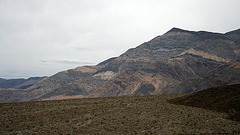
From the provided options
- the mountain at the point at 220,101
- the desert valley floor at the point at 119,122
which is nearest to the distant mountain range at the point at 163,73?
the mountain at the point at 220,101

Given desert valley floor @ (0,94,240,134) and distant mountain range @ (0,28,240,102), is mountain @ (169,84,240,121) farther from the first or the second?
distant mountain range @ (0,28,240,102)

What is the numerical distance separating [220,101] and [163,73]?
105994mm

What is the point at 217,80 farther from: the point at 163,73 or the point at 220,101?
the point at 220,101

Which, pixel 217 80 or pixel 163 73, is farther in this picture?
pixel 163 73

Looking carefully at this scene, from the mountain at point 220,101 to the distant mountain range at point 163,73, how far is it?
62.9 metres

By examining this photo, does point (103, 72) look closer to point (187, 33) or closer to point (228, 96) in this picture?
point (187, 33)

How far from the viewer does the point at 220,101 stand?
2367 centimetres

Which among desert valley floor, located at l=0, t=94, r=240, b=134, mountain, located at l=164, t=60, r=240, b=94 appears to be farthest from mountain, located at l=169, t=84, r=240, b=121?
mountain, located at l=164, t=60, r=240, b=94

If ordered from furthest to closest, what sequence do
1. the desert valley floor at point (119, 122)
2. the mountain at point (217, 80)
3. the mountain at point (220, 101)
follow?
the mountain at point (217, 80) → the mountain at point (220, 101) → the desert valley floor at point (119, 122)

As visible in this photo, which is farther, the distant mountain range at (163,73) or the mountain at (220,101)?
the distant mountain range at (163,73)

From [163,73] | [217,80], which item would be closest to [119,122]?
[217,80]

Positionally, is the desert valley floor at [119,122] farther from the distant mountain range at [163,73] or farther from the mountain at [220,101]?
the distant mountain range at [163,73]

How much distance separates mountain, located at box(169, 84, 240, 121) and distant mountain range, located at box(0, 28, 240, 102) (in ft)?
206

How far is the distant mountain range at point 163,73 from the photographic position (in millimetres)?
95750
